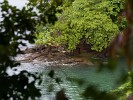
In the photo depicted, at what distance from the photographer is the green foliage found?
702 inches

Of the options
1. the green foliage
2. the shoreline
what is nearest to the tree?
the shoreline

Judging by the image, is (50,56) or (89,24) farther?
(89,24)

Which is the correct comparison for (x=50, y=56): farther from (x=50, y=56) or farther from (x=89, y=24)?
(x=89, y=24)

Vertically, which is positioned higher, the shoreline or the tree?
the tree

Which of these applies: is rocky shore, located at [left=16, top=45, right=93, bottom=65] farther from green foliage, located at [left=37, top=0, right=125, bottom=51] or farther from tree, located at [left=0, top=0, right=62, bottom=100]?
tree, located at [left=0, top=0, right=62, bottom=100]

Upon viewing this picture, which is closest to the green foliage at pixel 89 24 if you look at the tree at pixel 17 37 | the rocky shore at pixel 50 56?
the rocky shore at pixel 50 56

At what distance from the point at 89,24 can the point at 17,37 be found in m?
16.4

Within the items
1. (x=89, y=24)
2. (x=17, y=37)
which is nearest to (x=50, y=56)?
(x=89, y=24)

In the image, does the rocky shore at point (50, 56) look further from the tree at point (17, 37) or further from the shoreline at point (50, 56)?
the tree at point (17, 37)

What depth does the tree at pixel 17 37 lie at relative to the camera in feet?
4.76

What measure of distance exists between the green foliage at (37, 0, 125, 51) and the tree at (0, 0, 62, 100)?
16.1 meters

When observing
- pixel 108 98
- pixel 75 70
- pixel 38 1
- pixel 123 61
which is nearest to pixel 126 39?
pixel 123 61

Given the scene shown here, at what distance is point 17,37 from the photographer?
1.52 metres

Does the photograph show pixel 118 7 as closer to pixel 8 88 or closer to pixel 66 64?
pixel 66 64
